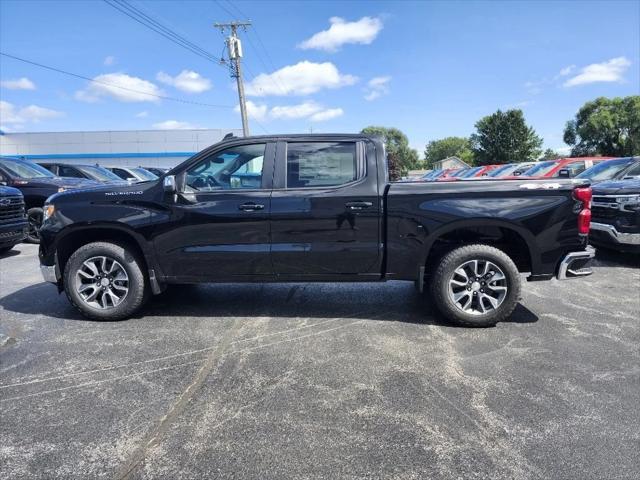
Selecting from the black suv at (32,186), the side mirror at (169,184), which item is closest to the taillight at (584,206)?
the side mirror at (169,184)

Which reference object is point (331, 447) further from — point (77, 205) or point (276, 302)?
point (77, 205)

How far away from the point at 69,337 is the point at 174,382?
1621mm

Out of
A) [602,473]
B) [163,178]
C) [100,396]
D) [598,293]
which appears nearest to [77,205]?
[163,178]

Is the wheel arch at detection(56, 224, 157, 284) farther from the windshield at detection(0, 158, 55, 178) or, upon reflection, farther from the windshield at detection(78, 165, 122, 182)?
the windshield at detection(78, 165, 122, 182)

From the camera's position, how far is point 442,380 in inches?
127

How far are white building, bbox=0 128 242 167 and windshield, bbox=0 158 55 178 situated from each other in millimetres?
30128

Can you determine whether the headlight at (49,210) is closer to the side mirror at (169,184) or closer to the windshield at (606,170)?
the side mirror at (169,184)

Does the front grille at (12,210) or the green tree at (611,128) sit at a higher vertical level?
the green tree at (611,128)

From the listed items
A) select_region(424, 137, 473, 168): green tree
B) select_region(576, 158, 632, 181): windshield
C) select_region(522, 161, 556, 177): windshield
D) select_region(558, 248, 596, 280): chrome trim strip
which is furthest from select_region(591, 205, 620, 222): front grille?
select_region(424, 137, 473, 168): green tree

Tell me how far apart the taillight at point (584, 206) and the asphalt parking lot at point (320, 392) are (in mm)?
999

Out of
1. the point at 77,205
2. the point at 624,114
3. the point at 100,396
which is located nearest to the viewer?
the point at 100,396

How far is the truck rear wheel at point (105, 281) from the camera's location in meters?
4.47

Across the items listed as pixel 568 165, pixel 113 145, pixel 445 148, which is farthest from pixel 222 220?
pixel 445 148

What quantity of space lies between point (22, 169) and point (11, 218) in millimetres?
2615
